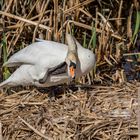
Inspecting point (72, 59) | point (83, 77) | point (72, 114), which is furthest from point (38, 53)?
point (83, 77)

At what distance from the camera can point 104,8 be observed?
211 inches

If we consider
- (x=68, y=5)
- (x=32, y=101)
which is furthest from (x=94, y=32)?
(x=32, y=101)

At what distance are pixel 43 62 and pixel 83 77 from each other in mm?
794

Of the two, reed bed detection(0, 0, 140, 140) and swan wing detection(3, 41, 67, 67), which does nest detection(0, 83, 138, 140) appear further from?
swan wing detection(3, 41, 67, 67)

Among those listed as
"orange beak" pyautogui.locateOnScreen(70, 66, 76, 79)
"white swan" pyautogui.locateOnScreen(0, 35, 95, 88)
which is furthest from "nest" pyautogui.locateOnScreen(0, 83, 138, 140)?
"orange beak" pyautogui.locateOnScreen(70, 66, 76, 79)

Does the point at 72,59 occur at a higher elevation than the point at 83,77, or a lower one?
higher

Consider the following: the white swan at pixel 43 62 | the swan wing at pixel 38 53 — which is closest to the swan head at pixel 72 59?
the white swan at pixel 43 62

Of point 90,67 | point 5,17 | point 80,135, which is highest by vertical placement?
point 5,17

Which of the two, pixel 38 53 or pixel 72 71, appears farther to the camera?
pixel 38 53

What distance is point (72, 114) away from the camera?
14.5ft

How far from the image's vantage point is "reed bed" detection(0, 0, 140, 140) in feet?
14.0

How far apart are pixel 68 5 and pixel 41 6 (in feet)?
0.77

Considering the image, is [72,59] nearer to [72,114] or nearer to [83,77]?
[72,114]

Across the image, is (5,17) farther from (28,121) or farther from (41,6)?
(28,121)
